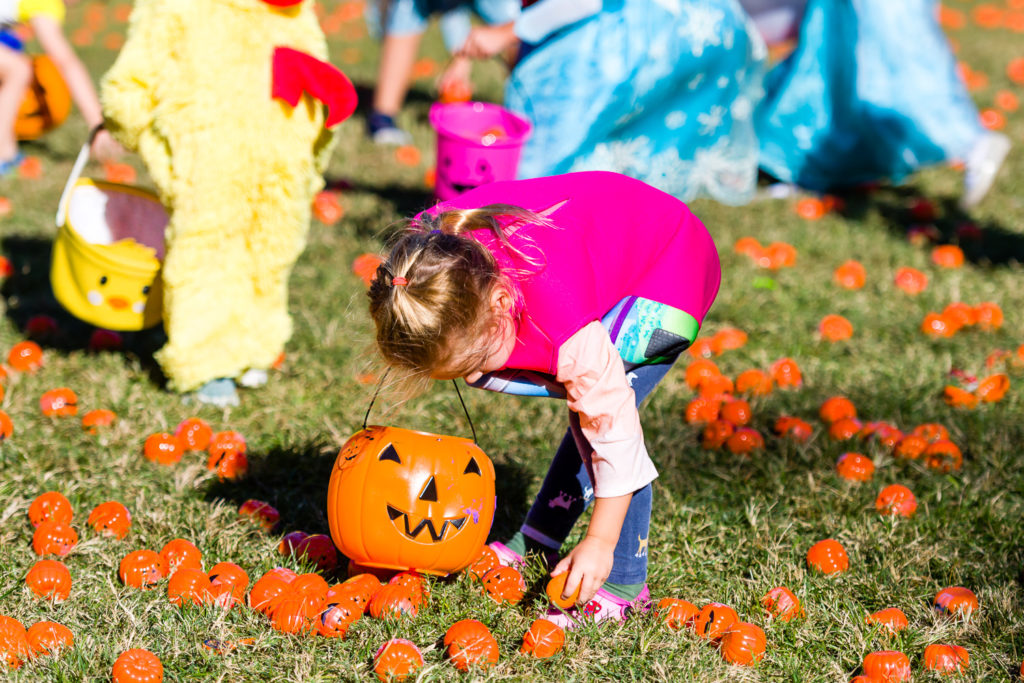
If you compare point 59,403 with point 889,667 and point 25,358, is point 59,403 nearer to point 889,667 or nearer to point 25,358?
point 25,358

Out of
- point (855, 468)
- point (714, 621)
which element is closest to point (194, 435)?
point (714, 621)

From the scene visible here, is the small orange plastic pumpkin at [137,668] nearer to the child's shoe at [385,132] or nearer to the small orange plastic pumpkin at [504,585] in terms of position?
the small orange plastic pumpkin at [504,585]

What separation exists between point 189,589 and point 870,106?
501cm

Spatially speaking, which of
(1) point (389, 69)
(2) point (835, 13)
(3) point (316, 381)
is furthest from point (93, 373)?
(2) point (835, 13)

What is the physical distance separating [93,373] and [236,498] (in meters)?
1.04

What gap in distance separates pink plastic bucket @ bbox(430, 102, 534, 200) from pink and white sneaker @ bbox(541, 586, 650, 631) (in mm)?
2331

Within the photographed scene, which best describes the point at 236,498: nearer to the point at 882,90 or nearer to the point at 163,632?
the point at 163,632

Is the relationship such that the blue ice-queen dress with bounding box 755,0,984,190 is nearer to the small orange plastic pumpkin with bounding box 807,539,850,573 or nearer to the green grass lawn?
the green grass lawn

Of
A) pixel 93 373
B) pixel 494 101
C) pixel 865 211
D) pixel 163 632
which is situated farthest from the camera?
pixel 494 101

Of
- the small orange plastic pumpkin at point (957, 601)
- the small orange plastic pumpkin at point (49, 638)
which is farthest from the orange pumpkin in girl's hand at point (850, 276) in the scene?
the small orange plastic pumpkin at point (49, 638)

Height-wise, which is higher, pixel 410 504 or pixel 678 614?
pixel 410 504

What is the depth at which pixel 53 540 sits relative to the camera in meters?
2.79

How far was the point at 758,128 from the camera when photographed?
6277 millimetres

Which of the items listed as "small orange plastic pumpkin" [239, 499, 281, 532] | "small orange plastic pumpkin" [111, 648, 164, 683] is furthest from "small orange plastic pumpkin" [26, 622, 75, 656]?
"small orange plastic pumpkin" [239, 499, 281, 532]
